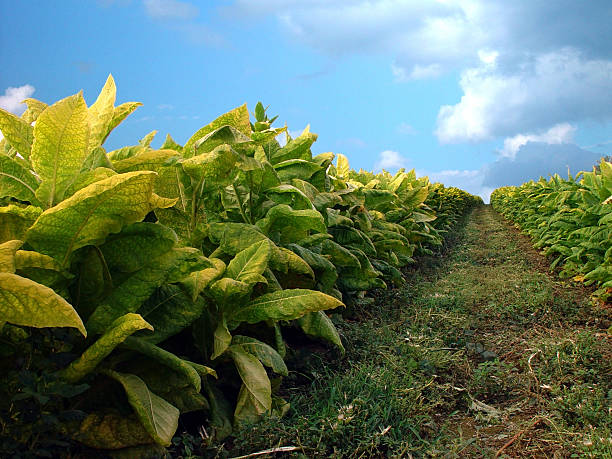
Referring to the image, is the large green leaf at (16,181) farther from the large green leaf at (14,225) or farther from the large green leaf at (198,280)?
the large green leaf at (198,280)

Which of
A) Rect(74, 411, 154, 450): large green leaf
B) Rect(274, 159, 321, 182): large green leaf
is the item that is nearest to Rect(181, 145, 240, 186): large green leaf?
Rect(74, 411, 154, 450): large green leaf

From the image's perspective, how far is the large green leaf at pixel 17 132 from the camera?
1.83 metres

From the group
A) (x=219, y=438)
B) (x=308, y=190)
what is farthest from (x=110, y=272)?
(x=308, y=190)

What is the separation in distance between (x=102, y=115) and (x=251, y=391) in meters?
1.19

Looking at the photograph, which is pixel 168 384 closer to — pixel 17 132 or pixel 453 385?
pixel 17 132

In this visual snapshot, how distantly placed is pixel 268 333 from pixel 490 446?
46.9 inches

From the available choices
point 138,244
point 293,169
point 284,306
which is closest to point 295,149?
point 293,169

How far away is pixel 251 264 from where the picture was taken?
6.85ft

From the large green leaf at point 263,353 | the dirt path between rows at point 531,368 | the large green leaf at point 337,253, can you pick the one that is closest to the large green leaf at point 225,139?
the large green leaf at point 263,353

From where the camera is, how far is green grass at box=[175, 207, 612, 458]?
7.02ft

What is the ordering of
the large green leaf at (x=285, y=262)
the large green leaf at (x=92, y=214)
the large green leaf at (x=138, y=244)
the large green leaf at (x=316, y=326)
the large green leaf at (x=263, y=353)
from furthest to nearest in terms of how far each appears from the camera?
the large green leaf at (x=316, y=326), the large green leaf at (x=285, y=262), the large green leaf at (x=263, y=353), the large green leaf at (x=138, y=244), the large green leaf at (x=92, y=214)

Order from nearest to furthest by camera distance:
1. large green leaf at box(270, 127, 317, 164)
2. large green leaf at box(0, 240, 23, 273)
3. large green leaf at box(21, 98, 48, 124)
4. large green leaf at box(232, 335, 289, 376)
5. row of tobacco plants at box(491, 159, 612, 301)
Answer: large green leaf at box(0, 240, 23, 273), large green leaf at box(232, 335, 289, 376), large green leaf at box(21, 98, 48, 124), large green leaf at box(270, 127, 317, 164), row of tobacco plants at box(491, 159, 612, 301)

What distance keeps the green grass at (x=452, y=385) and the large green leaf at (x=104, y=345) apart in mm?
577

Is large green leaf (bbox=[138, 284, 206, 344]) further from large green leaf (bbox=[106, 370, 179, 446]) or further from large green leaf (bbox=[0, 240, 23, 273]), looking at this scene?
large green leaf (bbox=[0, 240, 23, 273])
